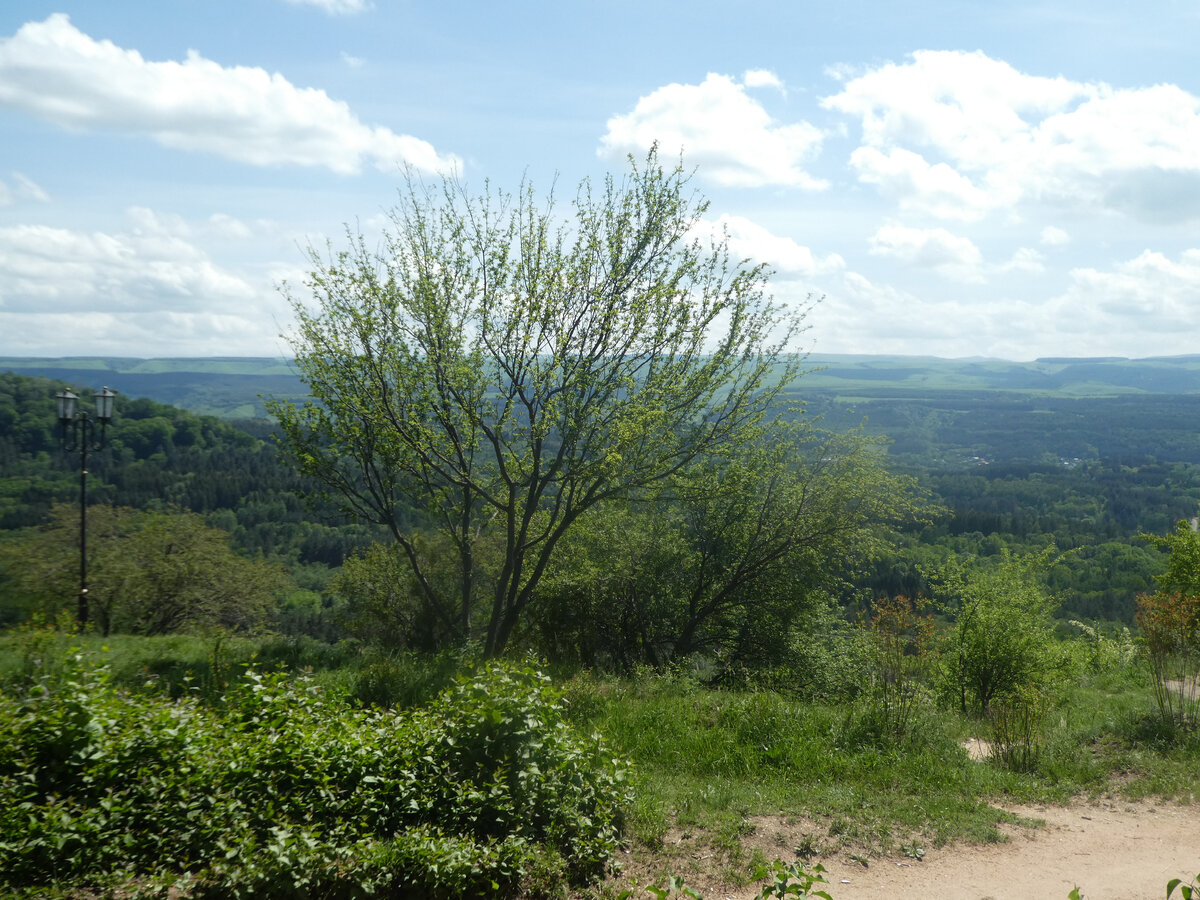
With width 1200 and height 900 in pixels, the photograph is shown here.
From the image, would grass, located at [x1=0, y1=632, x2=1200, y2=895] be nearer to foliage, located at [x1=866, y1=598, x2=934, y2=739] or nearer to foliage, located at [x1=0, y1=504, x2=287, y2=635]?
foliage, located at [x1=866, y1=598, x2=934, y2=739]

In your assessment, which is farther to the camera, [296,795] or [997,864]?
[997,864]

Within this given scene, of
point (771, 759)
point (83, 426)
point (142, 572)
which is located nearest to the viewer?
point (771, 759)

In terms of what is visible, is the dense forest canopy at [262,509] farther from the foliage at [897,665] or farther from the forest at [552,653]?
the foliage at [897,665]

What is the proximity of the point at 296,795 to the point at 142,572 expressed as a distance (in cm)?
1930

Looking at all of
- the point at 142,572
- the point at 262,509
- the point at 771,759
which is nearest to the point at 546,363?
the point at 771,759

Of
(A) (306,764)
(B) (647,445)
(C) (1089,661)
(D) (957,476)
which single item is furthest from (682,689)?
(D) (957,476)

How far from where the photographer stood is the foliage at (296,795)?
4.56 meters

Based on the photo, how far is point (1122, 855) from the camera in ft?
22.0

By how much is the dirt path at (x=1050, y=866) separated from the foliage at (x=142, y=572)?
1990 centimetres

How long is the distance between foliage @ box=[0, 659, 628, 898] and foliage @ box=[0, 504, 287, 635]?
17114 mm

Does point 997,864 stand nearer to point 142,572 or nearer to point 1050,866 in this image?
point 1050,866

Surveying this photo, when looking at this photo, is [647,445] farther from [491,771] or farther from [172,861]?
[172,861]

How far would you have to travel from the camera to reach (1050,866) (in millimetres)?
6363

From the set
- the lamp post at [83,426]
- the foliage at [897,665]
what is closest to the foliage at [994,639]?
the foliage at [897,665]
